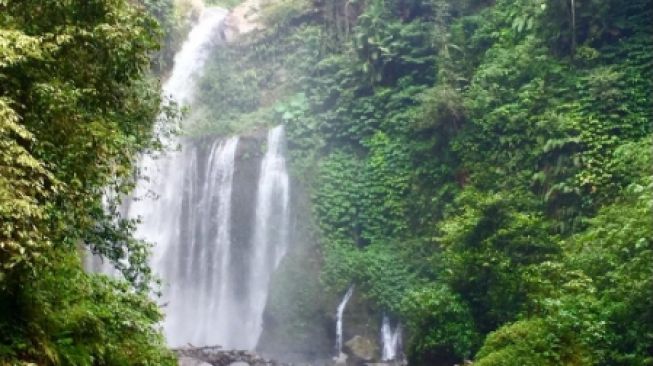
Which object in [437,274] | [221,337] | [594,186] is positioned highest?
[594,186]

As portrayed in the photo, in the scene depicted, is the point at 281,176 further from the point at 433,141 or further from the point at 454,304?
the point at 454,304

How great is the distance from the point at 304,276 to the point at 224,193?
5.18m

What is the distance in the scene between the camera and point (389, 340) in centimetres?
1770

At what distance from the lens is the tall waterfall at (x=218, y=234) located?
74.0ft

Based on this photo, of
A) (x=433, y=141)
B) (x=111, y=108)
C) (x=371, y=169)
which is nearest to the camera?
(x=111, y=108)

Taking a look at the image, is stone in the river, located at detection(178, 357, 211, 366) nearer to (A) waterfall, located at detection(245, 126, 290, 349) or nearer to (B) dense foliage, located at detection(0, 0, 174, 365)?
(A) waterfall, located at detection(245, 126, 290, 349)

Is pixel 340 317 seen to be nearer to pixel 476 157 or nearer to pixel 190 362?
pixel 190 362

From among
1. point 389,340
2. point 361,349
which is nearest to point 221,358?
point 361,349

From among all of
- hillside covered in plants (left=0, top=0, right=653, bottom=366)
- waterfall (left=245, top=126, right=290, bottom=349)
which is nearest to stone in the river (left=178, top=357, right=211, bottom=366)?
hillside covered in plants (left=0, top=0, right=653, bottom=366)

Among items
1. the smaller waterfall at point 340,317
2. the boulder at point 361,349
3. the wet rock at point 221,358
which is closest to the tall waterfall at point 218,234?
the smaller waterfall at point 340,317

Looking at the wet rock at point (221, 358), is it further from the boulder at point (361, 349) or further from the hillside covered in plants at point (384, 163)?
the hillside covered in plants at point (384, 163)

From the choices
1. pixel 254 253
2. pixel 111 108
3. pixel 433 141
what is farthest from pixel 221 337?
pixel 111 108

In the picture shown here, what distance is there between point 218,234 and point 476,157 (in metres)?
10.6

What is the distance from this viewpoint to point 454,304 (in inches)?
533
